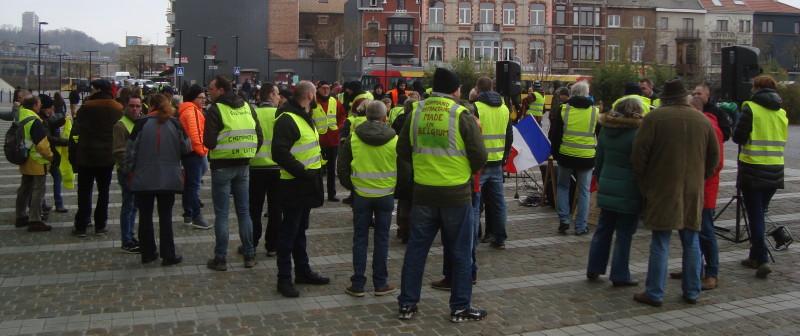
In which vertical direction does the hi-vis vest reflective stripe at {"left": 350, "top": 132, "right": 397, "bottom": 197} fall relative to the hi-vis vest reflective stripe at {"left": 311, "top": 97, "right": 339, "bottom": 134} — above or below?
below

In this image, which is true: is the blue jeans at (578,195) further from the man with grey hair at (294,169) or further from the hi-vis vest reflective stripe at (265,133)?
the man with grey hair at (294,169)

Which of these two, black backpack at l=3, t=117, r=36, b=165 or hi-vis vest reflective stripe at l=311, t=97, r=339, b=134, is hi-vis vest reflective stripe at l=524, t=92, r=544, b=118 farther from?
black backpack at l=3, t=117, r=36, b=165

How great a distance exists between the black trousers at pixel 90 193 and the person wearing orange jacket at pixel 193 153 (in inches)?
39.0

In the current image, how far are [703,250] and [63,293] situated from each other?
618 cm

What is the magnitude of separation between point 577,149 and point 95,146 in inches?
238

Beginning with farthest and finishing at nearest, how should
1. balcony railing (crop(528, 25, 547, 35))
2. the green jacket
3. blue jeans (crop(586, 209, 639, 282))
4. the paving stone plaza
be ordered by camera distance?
balcony railing (crop(528, 25, 547, 35)) < blue jeans (crop(586, 209, 639, 282)) < the green jacket < the paving stone plaza

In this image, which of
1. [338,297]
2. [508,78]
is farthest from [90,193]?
[508,78]

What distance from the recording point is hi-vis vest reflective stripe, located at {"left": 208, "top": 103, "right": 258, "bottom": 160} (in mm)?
8367

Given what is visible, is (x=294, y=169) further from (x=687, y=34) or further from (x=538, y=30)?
(x=687, y=34)

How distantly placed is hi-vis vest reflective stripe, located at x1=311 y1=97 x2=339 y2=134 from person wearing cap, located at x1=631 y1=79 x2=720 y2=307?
6.65 m

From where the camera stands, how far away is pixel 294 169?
7348 mm

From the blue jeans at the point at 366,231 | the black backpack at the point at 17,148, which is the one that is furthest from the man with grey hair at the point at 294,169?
the black backpack at the point at 17,148

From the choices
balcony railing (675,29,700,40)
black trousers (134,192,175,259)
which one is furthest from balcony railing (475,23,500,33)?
black trousers (134,192,175,259)

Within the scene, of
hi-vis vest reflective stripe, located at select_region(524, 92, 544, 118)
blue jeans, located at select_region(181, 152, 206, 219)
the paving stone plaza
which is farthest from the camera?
hi-vis vest reflective stripe, located at select_region(524, 92, 544, 118)
